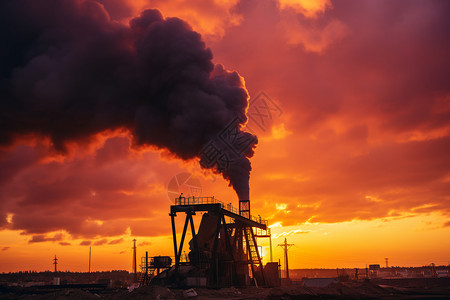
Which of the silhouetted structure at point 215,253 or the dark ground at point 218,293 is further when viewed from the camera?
the silhouetted structure at point 215,253

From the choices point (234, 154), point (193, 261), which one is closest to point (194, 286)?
point (193, 261)

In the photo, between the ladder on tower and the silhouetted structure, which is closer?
the silhouetted structure

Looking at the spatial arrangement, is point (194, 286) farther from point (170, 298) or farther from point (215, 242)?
point (170, 298)

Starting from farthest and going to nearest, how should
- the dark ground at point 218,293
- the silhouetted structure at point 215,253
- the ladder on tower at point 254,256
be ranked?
the ladder on tower at point 254,256 < the silhouetted structure at point 215,253 < the dark ground at point 218,293

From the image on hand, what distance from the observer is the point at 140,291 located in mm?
28344

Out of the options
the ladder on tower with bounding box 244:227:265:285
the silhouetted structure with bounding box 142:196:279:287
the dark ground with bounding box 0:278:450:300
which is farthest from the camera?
the ladder on tower with bounding box 244:227:265:285

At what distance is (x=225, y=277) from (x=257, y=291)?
3434 millimetres

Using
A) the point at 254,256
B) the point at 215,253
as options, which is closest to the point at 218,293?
the point at 215,253

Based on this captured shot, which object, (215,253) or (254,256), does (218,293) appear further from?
(254,256)

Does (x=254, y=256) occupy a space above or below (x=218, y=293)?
above

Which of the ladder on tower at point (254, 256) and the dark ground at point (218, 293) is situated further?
the ladder on tower at point (254, 256)

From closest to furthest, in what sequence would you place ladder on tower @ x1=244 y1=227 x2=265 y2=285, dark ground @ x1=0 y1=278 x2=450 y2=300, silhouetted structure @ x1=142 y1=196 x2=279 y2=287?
1. dark ground @ x1=0 y1=278 x2=450 y2=300
2. silhouetted structure @ x1=142 y1=196 x2=279 y2=287
3. ladder on tower @ x1=244 y1=227 x2=265 y2=285

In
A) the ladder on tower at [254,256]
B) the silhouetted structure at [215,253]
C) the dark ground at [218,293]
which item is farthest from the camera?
the ladder on tower at [254,256]

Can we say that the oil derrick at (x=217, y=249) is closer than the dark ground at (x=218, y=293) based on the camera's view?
No
